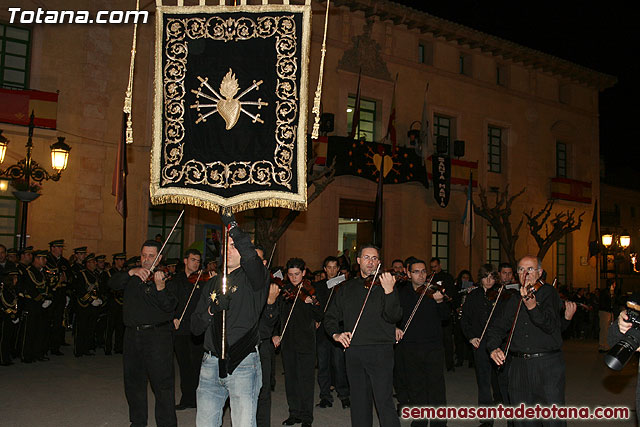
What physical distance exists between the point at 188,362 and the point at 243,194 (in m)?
3.89

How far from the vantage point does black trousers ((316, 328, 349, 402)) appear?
30.4ft

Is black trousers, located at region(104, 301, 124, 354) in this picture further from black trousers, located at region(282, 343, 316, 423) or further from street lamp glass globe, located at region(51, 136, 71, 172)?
black trousers, located at region(282, 343, 316, 423)

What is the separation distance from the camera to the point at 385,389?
20.2 ft

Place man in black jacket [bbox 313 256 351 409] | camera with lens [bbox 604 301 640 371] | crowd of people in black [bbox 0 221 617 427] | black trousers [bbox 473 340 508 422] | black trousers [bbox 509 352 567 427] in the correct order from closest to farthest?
camera with lens [bbox 604 301 640 371] < crowd of people in black [bbox 0 221 617 427] < black trousers [bbox 509 352 567 427] < black trousers [bbox 473 340 508 422] < man in black jacket [bbox 313 256 351 409]

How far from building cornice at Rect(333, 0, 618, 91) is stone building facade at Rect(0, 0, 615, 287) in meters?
0.06

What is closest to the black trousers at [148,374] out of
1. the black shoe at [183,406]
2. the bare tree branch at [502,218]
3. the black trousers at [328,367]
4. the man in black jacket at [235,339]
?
the black shoe at [183,406]

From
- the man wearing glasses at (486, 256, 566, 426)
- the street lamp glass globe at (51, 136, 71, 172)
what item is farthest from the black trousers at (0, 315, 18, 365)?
the man wearing glasses at (486, 256, 566, 426)

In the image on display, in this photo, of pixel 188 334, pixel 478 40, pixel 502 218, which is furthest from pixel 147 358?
pixel 478 40

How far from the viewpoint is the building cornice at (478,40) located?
22.5 meters

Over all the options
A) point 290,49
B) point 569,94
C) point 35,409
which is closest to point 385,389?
point 290,49

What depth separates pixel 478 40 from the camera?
2555 cm

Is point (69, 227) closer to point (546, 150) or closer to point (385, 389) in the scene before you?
point (385, 389)

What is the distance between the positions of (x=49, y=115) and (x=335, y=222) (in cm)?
989

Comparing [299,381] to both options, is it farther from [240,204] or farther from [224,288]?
[224,288]
